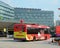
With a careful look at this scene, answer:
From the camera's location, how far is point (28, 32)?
38.7m

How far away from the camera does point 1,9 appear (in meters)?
145

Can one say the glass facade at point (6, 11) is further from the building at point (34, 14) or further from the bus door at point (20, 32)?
the bus door at point (20, 32)

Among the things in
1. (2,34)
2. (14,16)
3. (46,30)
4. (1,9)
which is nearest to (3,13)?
(1,9)

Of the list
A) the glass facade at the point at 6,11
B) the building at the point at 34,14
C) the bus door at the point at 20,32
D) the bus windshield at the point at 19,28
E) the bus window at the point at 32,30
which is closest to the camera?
the bus door at the point at 20,32

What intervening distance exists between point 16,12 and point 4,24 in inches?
4216

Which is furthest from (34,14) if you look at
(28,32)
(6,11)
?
(28,32)

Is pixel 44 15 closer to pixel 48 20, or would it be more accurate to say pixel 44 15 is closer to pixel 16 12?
pixel 48 20

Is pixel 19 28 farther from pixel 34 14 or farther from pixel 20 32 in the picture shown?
pixel 34 14

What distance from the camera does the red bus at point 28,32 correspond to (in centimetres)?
3803

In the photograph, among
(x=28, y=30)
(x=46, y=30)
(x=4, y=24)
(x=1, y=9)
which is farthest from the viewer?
(x=1, y=9)

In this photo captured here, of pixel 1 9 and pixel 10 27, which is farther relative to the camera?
pixel 1 9

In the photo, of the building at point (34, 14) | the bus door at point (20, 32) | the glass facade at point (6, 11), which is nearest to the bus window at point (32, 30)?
the bus door at point (20, 32)

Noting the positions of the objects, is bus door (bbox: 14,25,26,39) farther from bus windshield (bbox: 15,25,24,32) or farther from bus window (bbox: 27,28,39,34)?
bus window (bbox: 27,28,39,34)

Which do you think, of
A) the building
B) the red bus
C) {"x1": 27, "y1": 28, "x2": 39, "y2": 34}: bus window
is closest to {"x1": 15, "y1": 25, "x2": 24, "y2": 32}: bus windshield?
the red bus
